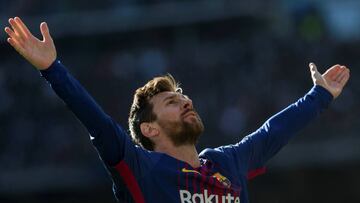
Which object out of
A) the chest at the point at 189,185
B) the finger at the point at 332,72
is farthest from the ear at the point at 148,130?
the finger at the point at 332,72

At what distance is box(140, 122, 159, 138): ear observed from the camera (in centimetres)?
553

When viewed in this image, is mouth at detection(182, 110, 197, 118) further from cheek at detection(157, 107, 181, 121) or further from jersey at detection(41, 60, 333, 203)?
jersey at detection(41, 60, 333, 203)

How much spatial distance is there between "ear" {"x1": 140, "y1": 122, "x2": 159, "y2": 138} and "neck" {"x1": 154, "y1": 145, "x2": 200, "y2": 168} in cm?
9

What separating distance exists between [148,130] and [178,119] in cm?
19

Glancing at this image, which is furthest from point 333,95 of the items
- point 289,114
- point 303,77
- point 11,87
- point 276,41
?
point 11,87

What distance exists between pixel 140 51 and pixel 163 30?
2.75 feet

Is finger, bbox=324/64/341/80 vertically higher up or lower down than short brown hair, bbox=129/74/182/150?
higher up

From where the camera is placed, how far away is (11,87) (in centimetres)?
1867

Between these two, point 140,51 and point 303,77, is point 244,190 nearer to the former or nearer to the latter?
point 303,77

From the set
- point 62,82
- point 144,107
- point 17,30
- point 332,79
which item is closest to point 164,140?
point 144,107

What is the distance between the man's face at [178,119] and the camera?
17.9 ft

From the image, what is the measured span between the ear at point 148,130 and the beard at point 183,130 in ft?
0.19

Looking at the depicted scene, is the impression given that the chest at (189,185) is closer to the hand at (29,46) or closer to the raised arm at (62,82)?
the raised arm at (62,82)

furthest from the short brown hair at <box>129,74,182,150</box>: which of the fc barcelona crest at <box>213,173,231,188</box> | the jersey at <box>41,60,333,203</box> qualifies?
the fc barcelona crest at <box>213,173,231,188</box>
